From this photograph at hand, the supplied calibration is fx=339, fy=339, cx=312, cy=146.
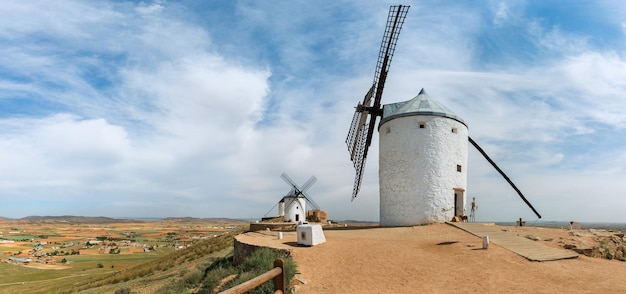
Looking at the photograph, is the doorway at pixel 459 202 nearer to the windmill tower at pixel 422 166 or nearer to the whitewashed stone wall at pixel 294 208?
the windmill tower at pixel 422 166

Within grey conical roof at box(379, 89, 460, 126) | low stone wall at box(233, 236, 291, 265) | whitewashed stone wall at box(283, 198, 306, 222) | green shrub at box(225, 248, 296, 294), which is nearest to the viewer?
green shrub at box(225, 248, 296, 294)

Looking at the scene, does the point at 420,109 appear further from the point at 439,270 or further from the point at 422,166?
the point at 439,270

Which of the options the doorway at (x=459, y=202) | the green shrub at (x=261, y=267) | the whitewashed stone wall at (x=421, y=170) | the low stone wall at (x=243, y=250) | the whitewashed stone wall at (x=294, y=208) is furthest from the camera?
the whitewashed stone wall at (x=294, y=208)

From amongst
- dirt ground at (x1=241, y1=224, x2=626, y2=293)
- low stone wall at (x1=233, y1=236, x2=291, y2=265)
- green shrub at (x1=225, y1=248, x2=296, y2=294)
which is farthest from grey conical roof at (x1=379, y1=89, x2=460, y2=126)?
green shrub at (x1=225, y1=248, x2=296, y2=294)

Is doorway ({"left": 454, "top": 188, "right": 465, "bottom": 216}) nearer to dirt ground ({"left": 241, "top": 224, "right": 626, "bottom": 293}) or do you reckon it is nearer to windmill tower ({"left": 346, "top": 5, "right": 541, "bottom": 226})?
windmill tower ({"left": 346, "top": 5, "right": 541, "bottom": 226})

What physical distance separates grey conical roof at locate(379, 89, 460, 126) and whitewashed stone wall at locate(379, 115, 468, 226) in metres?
0.25

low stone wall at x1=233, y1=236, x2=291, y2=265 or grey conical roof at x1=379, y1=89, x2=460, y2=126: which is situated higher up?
grey conical roof at x1=379, y1=89, x2=460, y2=126

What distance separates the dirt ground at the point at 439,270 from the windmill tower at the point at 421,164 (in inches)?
203

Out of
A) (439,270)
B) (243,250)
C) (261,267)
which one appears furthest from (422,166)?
(261,267)

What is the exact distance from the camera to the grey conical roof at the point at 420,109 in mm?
19234

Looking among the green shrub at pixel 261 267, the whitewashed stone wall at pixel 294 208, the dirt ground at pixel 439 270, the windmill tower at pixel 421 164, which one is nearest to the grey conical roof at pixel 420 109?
the windmill tower at pixel 421 164

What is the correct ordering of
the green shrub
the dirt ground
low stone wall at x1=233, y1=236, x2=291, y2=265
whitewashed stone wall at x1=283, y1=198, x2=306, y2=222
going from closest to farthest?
the dirt ground, the green shrub, low stone wall at x1=233, y1=236, x2=291, y2=265, whitewashed stone wall at x1=283, y1=198, x2=306, y2=222

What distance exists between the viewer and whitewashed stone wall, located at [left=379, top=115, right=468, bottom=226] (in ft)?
60.0

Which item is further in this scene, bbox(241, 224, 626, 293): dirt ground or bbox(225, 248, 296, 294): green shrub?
bbox(225, 248, 296, 294): green shrub
